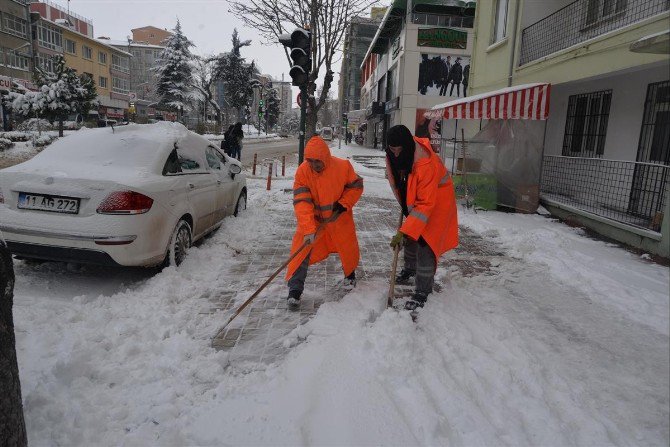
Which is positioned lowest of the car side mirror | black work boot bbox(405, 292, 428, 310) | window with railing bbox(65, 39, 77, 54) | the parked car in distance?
black work boot bbox(405, 292, 428, 310)

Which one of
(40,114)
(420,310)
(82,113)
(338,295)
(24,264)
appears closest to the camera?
(420,310)

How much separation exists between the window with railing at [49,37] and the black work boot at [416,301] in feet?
183

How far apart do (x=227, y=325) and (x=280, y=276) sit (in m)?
1.44

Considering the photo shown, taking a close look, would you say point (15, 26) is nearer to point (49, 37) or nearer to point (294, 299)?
point (49, 37)

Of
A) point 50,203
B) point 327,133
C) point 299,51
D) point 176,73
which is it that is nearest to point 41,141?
point 299,51

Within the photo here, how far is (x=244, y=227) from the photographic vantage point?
7359 mm

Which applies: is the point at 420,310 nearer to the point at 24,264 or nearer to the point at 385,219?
the point at 24,264

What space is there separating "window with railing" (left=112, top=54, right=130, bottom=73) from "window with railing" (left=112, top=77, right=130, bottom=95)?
141cm

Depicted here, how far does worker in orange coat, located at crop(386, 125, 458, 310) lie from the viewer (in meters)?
3.81

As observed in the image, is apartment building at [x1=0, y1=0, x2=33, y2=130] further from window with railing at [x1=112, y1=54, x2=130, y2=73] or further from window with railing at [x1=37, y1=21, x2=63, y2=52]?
window with railing at [x1=112, y1=54, x2=130, y2=73]

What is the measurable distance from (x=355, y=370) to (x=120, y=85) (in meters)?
71.8

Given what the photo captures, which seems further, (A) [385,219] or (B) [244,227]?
(A) [385,219]

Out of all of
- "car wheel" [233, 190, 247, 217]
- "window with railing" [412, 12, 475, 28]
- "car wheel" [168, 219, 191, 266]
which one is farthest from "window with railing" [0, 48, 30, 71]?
"car wheel" [168, 219, 191, 266]

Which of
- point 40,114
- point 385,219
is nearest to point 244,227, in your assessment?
point 385,219
